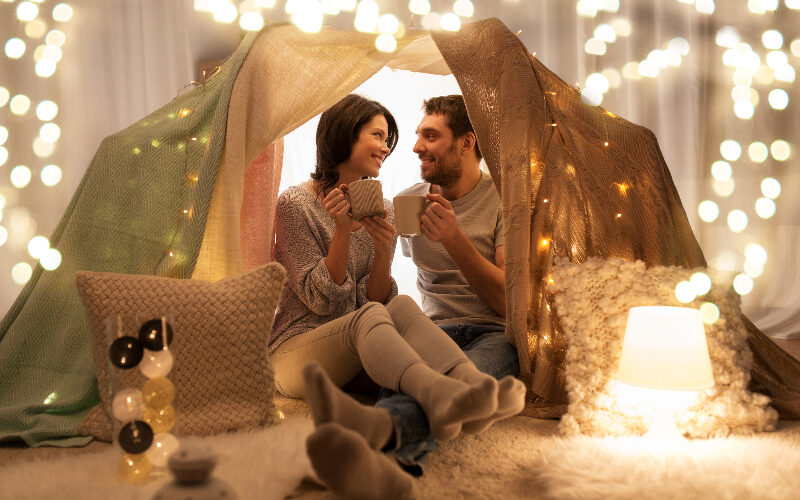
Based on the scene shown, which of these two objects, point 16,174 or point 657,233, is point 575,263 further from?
point 16,174

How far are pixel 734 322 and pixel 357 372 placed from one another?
81cm

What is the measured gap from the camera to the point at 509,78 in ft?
5.08

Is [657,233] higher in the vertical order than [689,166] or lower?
lower

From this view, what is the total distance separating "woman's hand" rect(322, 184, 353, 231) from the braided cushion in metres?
0.26

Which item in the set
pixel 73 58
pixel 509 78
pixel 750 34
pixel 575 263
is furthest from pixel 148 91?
Result: pixel 750 34

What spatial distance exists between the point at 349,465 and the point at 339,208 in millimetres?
789

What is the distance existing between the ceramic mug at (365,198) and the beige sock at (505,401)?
0.63 metres

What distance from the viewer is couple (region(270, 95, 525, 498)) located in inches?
37.0

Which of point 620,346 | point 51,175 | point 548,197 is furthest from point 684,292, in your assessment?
point 51,175

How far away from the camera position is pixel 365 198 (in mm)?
1538

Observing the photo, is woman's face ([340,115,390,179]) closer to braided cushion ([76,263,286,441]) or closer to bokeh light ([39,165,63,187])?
braided cushion ([76,263,286,441])

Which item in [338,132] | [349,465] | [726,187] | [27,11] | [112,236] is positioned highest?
[27,11]

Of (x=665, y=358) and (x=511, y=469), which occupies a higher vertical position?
(x=665, y=358)

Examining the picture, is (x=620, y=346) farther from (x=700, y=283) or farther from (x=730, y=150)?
(x=730, y=150)
